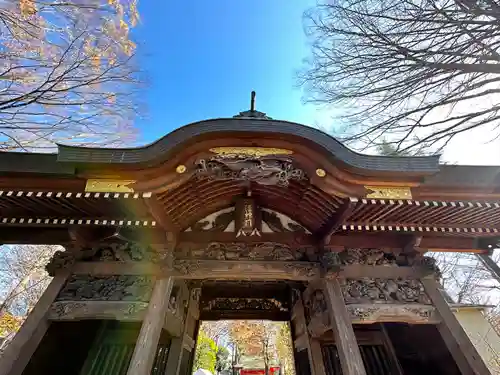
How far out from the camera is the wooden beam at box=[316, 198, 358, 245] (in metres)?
3.41

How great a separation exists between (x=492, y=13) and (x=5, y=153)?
728cm

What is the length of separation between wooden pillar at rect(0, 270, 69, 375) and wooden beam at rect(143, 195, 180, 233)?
5.70 ft

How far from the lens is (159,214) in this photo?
11.6ft

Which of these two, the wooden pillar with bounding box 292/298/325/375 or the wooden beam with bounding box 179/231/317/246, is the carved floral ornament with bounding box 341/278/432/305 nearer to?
the wooden beam with bounding box 179/231/317/246

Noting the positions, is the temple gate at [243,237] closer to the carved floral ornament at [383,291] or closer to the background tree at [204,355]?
the carved floral ornament at [383,291]

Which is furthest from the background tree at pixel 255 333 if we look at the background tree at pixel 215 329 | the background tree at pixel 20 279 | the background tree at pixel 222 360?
the background tree at pixel 20 279

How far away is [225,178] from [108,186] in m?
1.48

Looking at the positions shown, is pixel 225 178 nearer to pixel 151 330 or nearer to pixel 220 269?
pixel 220 269

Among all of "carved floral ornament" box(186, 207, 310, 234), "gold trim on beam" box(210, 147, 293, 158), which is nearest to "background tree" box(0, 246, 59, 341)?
"carved floral ornament" box(186, 207, 310, 234)

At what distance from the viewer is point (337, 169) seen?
3.33 metres

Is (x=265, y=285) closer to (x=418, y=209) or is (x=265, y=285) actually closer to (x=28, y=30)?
(x=418, y=209)

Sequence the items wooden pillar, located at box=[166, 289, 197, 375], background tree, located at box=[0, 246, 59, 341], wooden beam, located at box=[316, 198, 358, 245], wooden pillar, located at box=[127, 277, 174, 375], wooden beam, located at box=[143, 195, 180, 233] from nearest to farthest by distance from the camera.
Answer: wooden pillar, located at box=[127, 277, 174, 375] < wooden beam, located at box=[143, 195, 180, 233] < wooden beam, located at box=[316, 198, 358, 245] < wooden pillar, located at box=[166, 289, 197, 375] < background tree, located at box=[0, 246, 59, 341]

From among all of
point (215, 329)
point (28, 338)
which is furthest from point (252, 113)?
point (215, 329)

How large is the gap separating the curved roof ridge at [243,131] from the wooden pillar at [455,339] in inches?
81.1
